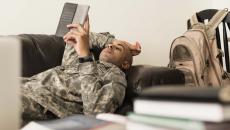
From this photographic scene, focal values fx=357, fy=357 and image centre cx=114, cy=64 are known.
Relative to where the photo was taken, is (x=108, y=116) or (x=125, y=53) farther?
(x=125, y=53)

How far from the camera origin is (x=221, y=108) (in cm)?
46

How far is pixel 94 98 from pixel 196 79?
762mm

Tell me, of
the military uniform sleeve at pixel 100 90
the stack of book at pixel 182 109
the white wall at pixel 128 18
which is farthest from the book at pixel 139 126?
the white wall at pixel 128 18

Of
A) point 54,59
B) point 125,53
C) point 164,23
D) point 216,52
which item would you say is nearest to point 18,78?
point 125,53

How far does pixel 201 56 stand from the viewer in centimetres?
203

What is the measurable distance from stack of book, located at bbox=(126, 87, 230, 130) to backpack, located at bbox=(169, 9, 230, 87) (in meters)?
1.45

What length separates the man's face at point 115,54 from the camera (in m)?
1.80

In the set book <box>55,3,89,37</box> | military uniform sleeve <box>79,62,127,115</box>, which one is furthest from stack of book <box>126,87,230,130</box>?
book <box>55,3,89,37</box>

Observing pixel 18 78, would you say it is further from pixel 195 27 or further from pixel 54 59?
pixel 195 27

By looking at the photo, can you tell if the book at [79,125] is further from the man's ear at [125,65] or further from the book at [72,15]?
the man's ear at [125,65]

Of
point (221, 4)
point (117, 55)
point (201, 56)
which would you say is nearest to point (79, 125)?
point (117, 55)

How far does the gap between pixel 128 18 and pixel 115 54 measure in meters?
0.84

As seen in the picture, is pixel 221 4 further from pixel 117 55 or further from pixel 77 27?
pixel 77 27

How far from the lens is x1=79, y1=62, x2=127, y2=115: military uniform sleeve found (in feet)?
4.68
